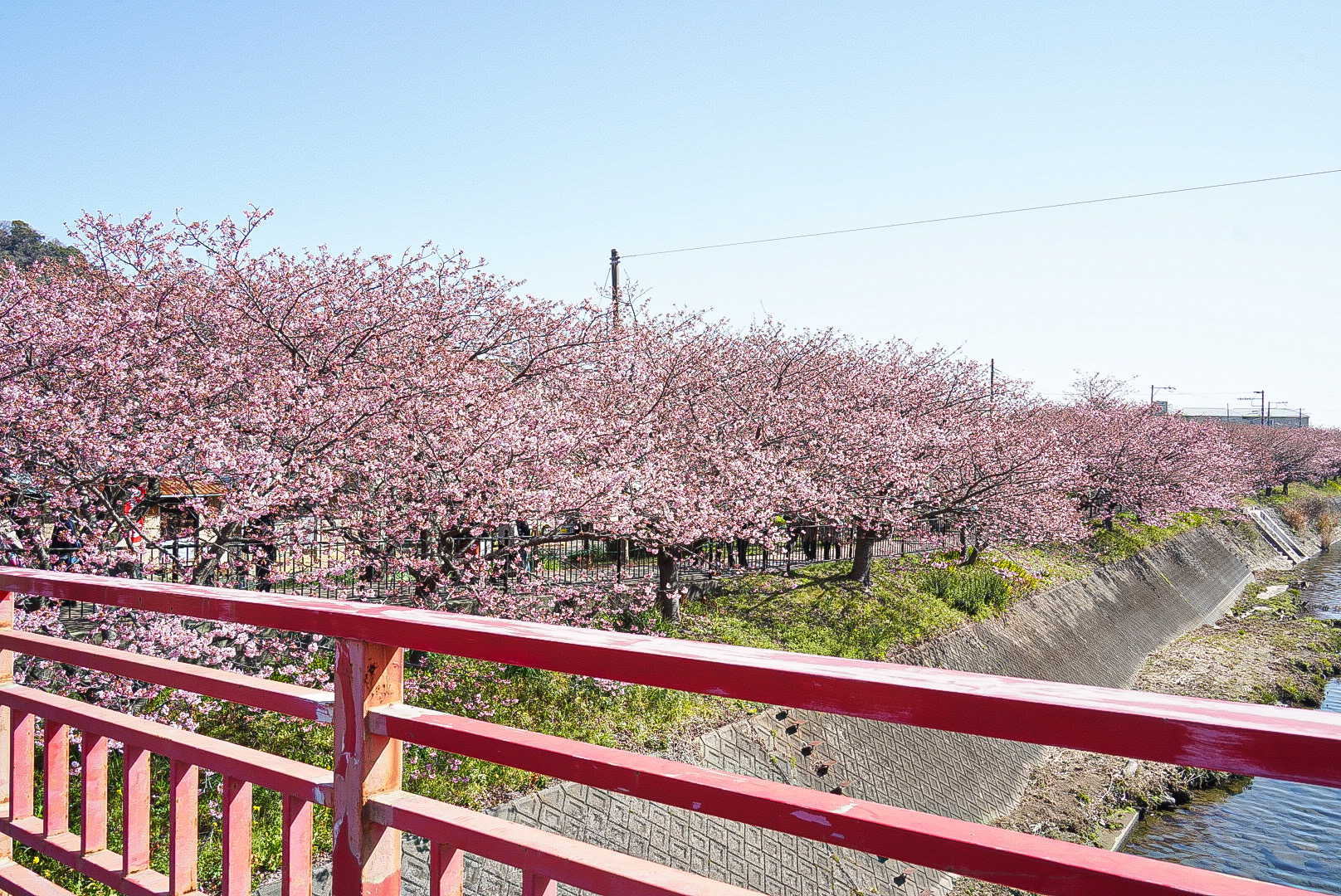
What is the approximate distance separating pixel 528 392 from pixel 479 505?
237cm

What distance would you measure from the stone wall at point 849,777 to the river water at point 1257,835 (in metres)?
2.05

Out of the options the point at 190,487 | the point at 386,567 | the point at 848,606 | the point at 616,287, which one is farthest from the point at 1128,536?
the point at 190,487

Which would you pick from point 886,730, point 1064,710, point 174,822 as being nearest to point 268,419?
point 174,822

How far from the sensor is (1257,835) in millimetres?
12297

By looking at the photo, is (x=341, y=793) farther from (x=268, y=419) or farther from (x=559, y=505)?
(x=559, y=505)

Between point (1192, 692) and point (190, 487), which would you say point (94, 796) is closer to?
point (190, 487)

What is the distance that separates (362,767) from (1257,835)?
14923 mm

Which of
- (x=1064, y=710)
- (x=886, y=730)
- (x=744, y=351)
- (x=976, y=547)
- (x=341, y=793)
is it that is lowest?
(x=886, y=730)

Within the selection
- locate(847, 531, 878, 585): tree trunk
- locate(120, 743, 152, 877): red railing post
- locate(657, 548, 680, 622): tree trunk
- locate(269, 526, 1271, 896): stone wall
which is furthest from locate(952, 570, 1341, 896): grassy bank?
locate(657, 548, 680, 622): tree trunk

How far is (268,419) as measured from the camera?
7238 mm

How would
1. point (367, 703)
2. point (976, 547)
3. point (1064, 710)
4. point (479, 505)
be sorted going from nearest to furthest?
point (1064, 710)
point (367, 703)
point (479, 505)
point (976, 547)

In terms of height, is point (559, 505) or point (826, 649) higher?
point (559, 505)

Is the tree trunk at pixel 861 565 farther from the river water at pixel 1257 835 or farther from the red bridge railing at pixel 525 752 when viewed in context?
the red bridge railing at pixel 525 752

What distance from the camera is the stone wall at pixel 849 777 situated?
7336mm
